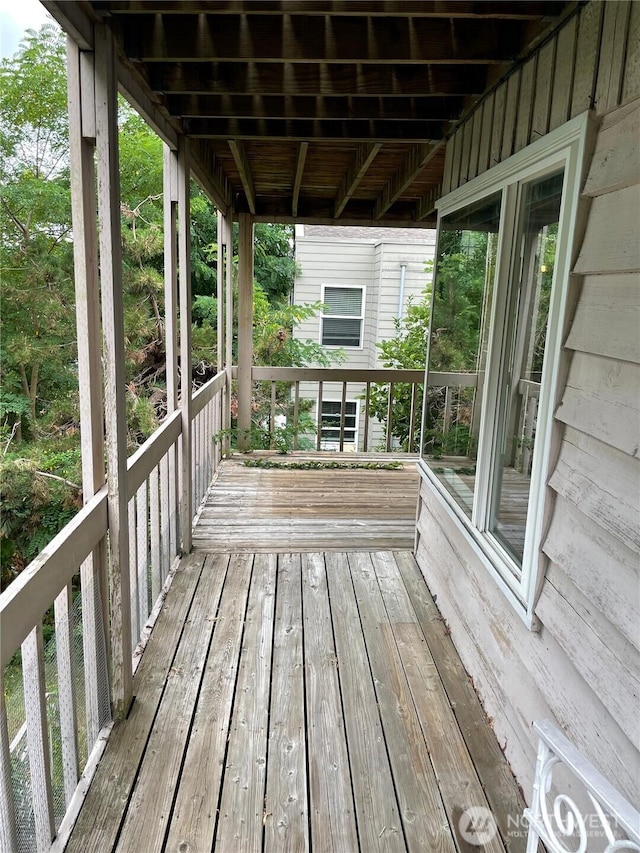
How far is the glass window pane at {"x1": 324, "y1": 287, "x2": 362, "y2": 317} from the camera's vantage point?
30.2 feet

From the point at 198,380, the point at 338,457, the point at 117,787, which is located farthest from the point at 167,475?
the point at 198,380

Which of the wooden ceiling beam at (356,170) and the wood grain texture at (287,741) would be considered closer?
the wood grain texture at (287,741)

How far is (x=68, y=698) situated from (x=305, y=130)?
9.75 ft

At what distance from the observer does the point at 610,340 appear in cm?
150

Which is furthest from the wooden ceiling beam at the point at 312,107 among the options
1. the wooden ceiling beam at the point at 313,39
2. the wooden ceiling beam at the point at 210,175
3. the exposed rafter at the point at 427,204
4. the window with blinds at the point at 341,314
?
the window with blinds at the point at 341,314

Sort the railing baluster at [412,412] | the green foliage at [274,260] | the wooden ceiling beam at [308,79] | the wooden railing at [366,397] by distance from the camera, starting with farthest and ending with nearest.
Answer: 1. the green foliage at [274,260]
2. the railing baluster at [412,412]
3. the wooden railing at [366,397]
4. the wooden ceiling beam at [308,79]

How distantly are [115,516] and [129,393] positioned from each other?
3295mm

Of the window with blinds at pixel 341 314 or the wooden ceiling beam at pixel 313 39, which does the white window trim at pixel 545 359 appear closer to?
the wooden ceiling beam at pixel 313 39

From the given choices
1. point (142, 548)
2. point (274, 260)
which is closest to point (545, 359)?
point (142, 548)

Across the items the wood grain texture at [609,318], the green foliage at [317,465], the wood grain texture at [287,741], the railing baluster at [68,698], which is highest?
the wood grain texture at [609,318]

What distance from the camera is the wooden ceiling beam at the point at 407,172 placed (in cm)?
350

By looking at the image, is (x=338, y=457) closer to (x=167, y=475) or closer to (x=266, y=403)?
(x=266, y=403)

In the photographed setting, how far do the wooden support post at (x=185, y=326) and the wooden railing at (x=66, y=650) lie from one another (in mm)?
442

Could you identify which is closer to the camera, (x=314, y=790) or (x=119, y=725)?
(x=314, y=790)
